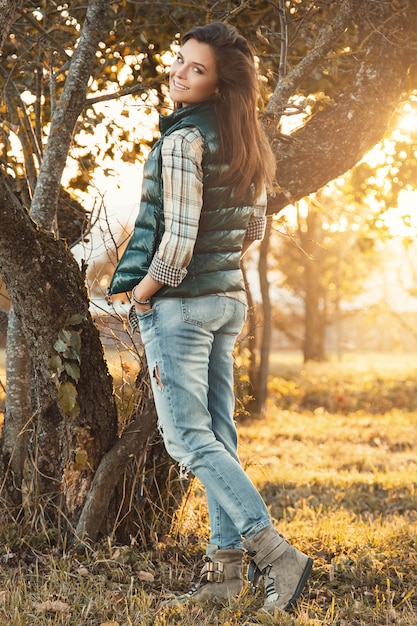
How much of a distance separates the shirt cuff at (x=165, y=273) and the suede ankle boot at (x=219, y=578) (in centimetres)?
112

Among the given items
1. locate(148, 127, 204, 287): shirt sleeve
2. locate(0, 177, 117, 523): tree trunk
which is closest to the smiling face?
locate(148, 127, 204, 287): shirt sleeve

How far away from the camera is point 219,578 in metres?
2.95

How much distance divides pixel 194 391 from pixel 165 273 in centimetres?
47

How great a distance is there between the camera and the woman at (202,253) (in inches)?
103

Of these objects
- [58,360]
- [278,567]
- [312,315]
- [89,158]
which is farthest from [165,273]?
[312,315]

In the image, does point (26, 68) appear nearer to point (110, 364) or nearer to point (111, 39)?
point (111, 39)

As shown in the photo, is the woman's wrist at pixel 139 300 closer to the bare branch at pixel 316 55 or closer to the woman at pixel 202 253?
the woman at pixel 202 253

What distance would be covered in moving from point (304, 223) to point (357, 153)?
14.4m

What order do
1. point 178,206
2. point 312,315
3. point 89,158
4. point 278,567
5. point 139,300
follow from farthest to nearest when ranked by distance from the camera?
point 312,315 < point 89,158 < point 278,567 < point 139,300 < point 178,206

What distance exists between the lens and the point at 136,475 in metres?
3.63

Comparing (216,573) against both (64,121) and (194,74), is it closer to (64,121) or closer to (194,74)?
(194,74)

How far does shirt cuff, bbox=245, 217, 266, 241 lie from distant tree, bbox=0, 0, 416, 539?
55 centimetres

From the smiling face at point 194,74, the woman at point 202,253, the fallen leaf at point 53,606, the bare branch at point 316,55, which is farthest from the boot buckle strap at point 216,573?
the bare branch at point 316,55

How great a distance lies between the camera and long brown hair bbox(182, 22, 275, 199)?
2.70 m
